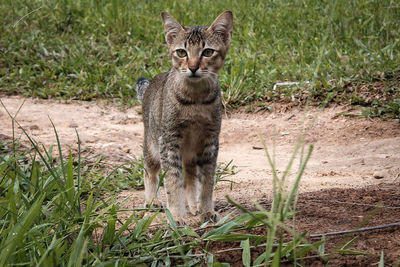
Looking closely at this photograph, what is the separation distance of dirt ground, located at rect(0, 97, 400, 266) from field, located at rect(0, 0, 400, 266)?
0.06ft

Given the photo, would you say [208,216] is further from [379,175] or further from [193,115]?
[379,175]

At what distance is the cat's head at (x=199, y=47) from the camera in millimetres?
3734

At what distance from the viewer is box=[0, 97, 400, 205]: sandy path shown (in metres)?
4.55

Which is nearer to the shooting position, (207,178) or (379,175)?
→ (207,178)

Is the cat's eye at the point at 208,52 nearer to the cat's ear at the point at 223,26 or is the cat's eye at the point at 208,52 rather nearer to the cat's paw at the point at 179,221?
the cat's ear at the point at 223,26

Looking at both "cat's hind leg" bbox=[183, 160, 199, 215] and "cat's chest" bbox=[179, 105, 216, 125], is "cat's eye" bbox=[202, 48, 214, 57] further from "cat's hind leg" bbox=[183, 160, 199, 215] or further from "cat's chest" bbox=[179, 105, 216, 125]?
"cat's hind leg" bbox=[183, 160, 199, 215]

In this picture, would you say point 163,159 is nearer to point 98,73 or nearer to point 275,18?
point 98,73

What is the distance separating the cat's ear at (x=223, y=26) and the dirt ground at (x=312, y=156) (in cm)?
98

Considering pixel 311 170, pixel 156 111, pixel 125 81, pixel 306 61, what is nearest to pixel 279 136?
pixel 311 170

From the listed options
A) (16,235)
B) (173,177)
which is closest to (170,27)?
(173,177)

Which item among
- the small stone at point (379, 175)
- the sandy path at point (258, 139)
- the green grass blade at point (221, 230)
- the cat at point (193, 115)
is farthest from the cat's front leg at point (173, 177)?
the small stone at point (379, 175)

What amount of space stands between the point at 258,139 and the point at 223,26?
2.45 meters

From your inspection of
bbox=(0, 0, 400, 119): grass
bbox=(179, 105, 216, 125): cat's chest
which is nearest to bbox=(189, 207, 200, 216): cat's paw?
bbox=(179, 105, 216, 125): cat's chest

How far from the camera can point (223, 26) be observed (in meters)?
4.03
